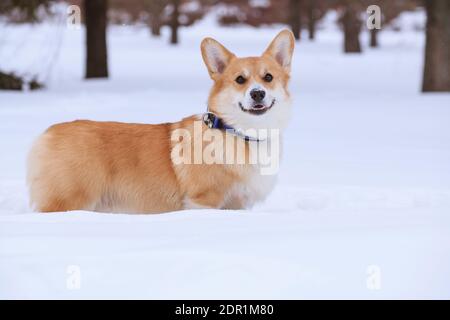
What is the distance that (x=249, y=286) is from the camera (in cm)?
256

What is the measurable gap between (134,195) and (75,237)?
1.31 metres

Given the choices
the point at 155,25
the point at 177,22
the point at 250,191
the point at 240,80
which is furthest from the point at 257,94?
the point at 155,25

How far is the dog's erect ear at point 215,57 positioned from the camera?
4.15m

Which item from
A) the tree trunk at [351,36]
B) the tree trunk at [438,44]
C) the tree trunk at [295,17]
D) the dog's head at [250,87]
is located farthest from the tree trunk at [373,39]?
the dog's head at [250,87]

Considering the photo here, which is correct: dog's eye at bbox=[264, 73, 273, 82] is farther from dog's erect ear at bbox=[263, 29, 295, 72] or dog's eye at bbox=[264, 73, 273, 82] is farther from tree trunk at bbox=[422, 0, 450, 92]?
tree trunk at bbox=[422, 0, 450, 92]

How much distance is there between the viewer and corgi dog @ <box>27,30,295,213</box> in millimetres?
4113

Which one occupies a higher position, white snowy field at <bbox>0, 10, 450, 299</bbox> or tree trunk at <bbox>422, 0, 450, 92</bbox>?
tree trunk at <bbox>422, 0, 450, 92</bbox>

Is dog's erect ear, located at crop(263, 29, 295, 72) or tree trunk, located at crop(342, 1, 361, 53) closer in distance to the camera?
dog's erect ear, located at crop(263, 29, 295, 72)

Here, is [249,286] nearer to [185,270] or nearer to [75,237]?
[185,270]

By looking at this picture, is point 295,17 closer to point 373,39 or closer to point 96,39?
point 373,39

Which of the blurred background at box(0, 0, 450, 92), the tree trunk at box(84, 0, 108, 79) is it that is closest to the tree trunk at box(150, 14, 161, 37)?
the blurred background at box(0, 0, 450, 92)

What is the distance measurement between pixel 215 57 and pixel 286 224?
1379 mm

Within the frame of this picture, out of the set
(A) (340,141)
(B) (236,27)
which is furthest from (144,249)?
(B) (236,27)

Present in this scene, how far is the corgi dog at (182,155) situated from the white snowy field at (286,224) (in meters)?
0.32
